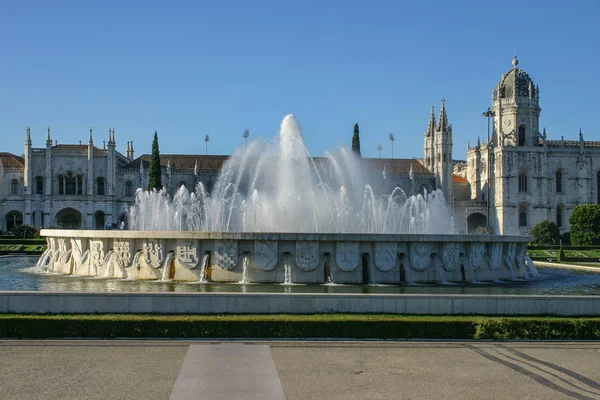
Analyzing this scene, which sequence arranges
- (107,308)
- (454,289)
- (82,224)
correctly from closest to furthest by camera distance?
Answer: (107,308)
(454,289)
(82,224)

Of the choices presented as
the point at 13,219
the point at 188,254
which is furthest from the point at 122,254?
the point at 13,219

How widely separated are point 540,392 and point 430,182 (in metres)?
66.5

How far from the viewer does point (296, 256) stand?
19000mm

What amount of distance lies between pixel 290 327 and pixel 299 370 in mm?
2311

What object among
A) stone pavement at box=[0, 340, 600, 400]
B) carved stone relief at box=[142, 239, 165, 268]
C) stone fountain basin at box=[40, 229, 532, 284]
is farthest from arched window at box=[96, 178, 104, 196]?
stone pavement at box=[0, 340, 600, 400]

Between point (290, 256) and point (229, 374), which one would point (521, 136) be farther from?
point (229, 374)

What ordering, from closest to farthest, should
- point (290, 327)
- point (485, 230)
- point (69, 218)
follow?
point (290, 327), point (485, 230), point (69, 218)

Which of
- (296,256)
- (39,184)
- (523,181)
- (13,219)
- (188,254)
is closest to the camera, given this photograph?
(296,256)

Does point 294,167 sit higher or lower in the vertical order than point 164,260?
higher

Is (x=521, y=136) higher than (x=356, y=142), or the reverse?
(x=521, y=136)

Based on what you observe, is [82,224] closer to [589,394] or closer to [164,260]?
[164,260]

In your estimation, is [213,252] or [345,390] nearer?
[345,390]

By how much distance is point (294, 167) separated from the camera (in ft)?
96.4

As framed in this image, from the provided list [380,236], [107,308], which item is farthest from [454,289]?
[107,308]
